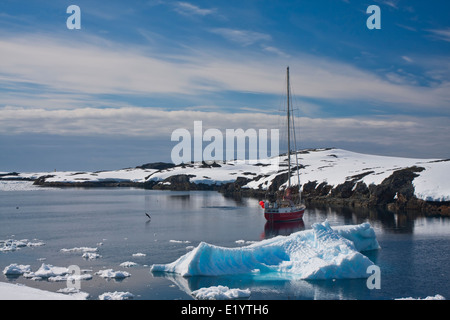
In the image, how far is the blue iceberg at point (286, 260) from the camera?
848 inches

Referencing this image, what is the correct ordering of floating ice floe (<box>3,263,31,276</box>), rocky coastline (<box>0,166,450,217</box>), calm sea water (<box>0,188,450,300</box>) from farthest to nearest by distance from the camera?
rocky coastline (<box>0,166,450,217</box>) → floating ice floe (<box>3,263,31,276</box>) → calm sea water (<box>0,188,450,300</box>)

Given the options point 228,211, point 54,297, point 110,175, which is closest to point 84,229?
point 228,211

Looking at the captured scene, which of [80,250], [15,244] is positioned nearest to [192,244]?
[80,250]

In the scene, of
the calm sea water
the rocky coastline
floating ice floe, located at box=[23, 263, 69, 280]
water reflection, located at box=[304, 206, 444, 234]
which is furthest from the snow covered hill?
floating ice floe, located at box=[23, 263, 69, 280]

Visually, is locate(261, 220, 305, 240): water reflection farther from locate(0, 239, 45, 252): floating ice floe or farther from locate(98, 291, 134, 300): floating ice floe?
locate(98, 291, 134, 300): floating ice floe

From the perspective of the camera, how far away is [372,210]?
56781mm

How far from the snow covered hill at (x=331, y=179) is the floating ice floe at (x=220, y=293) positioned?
43009 mm

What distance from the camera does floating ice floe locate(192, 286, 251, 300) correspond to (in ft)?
58.9

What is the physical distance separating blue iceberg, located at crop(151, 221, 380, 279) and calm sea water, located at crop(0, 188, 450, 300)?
70 cm

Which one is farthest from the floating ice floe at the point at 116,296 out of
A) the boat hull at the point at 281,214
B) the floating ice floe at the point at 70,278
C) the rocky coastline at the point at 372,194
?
the rocky coastline at the point at 372,194

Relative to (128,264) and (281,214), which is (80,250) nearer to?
(128,264)

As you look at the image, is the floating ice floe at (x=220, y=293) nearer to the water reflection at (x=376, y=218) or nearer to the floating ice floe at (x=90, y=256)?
the floating ice floe at (x=90, y=256)

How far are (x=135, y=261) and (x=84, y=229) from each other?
1746 cm
